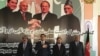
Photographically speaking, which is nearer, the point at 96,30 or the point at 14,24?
the point at 14,24

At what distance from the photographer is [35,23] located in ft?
16.0

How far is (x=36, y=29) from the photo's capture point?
4.90m

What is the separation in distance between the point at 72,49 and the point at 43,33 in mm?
657

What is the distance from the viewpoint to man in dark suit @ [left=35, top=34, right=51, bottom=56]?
4.75m

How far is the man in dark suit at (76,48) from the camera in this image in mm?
4961

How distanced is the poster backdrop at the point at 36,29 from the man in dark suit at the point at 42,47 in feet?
0.32

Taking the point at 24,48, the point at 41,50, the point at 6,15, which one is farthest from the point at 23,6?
the point at 41,50

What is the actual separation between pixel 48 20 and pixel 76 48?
78 cm

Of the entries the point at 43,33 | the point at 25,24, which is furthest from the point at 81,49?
the point at 25,24

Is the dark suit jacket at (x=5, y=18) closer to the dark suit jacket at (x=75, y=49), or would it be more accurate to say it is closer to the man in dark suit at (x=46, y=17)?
the man in dark suit at (x=46, y=17)

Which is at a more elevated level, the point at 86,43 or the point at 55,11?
the point at 55,11

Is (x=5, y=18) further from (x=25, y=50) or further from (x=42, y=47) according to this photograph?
(x=42, y=47)

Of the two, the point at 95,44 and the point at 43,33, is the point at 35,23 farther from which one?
the point at 95,44

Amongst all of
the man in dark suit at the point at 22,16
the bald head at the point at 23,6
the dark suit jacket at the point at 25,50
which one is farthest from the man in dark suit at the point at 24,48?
the bald head at the point at 23,6
